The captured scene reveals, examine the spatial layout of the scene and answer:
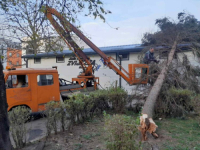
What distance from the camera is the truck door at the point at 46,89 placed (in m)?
7.72

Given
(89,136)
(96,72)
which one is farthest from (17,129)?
(96,72)

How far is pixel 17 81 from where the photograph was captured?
735 centimetres

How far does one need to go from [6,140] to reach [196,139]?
436 cm

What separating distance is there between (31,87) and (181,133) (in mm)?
5679

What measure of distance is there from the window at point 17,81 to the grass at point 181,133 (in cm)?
536

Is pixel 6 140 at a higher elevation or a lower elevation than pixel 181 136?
higher

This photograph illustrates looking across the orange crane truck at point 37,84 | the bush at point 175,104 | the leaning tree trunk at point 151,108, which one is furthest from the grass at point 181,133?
the orange crane truck at point 37,84

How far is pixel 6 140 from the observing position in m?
3.35

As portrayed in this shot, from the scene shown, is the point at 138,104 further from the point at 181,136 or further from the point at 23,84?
the point at 23,84

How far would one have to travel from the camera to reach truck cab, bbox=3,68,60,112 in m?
7.07

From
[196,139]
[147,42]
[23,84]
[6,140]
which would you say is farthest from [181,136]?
[147,42]

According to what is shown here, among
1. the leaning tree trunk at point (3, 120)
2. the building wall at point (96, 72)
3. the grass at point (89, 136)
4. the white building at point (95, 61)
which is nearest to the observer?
the leaning tree trunk at point (3, 120)

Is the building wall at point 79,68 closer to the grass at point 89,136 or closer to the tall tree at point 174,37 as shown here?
the tall tree at point 174,37

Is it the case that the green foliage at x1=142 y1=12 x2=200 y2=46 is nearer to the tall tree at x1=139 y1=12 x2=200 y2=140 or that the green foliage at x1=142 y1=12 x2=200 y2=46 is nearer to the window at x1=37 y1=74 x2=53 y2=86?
the tall tree at x1=139 y1=12 x2=200 y2=140
